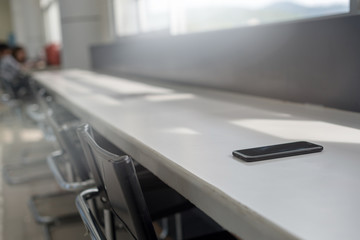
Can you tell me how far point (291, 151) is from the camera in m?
0.90

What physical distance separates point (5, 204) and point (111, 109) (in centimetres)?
135

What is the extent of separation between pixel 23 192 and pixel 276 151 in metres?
2.39

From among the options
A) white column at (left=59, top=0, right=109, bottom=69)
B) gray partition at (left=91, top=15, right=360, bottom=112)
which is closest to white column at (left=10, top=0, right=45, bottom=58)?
white column at (left=59, top=0, right=109, bottom=69)

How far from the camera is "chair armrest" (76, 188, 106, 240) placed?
3.24 ft

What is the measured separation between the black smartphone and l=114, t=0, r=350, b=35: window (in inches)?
30.6

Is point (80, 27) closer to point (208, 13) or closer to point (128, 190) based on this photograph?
point (208, 13)

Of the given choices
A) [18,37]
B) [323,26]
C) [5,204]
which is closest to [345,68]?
[323,26]

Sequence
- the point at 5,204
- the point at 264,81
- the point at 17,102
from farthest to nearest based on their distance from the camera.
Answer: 1. the point at 17,102
2. the point at 5,204
3. the point at 264,81

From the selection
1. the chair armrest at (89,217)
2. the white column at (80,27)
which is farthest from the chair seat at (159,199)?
the white column at (80,27)

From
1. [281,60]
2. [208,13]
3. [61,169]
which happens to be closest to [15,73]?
[208,13]

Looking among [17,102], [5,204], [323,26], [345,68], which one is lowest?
[5,204]

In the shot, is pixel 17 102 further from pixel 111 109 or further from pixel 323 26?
pixel 323 26

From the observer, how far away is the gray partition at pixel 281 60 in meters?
1.42

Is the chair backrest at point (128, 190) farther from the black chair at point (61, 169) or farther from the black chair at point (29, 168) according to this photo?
the black chair at point (29, 168)
